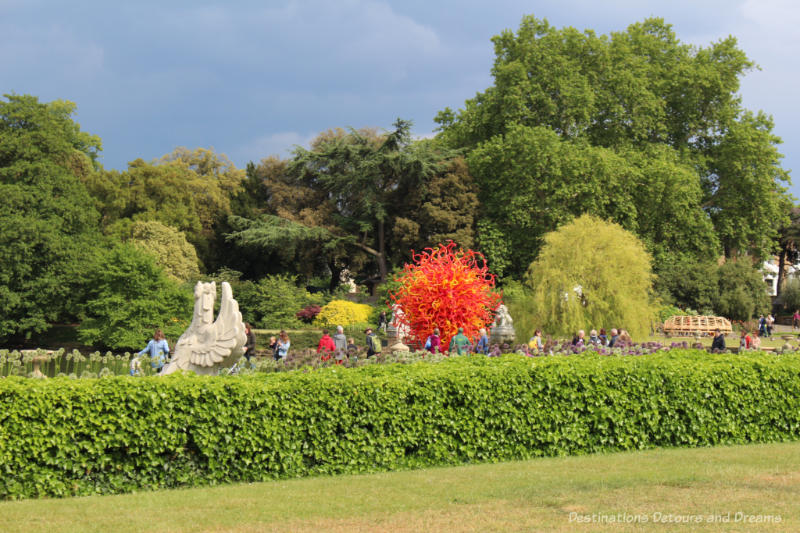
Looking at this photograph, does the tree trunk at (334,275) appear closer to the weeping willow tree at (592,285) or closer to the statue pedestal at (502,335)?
the weeping willow tree at (592,285)

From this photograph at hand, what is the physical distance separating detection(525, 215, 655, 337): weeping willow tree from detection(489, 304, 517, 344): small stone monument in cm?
117

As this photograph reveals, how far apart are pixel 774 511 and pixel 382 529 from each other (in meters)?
3.14

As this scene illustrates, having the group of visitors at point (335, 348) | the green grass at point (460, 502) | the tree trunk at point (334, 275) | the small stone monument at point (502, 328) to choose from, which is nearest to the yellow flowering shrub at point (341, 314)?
the tree trunk at point (334, 275)

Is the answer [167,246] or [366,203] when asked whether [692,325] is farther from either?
[167,246]

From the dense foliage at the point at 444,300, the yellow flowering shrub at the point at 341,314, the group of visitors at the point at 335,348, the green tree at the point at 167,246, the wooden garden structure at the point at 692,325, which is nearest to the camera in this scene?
the group of visitors at the point at 335,348

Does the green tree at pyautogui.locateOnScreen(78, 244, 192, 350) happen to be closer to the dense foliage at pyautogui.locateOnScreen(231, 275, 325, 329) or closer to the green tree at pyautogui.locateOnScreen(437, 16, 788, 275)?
the dense foliage at pyautogui.locateOnScreen(231, 275, 325, 329)

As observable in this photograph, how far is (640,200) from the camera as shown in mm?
35875

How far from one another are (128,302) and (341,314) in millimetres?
9856

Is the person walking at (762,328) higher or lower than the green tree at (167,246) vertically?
lower

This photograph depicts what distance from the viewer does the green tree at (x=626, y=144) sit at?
34.4m

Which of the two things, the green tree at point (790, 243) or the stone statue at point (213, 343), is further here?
the green tree at point (790, 243)

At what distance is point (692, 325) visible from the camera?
3416 centimetres

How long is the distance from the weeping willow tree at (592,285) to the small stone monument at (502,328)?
1166mm

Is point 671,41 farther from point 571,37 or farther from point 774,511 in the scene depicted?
point 774,511
